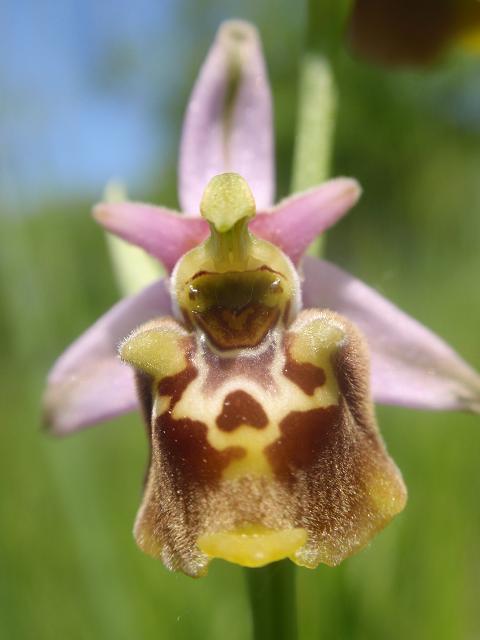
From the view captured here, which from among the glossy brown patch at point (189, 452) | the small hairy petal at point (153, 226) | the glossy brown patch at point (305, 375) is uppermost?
the small hairy petal at point (153, 226)

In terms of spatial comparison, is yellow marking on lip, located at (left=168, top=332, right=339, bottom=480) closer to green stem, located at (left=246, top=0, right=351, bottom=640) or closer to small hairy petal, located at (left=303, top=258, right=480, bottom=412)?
small hairy petal, located at (left=303, top=258, right=480, bottom=412)

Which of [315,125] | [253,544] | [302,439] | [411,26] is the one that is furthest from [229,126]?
[253,544]

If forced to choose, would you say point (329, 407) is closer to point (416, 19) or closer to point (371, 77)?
point (416, 19)

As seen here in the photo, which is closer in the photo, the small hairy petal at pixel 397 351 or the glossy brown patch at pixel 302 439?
the glossy brown patch at pixel 302 439

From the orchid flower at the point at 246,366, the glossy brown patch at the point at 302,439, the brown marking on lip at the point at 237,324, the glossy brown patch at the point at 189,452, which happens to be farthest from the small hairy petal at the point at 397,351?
the glossy brown patch at the point at 189,452

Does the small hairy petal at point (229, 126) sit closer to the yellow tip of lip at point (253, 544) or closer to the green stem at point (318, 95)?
the green stem at point (318, 95)
